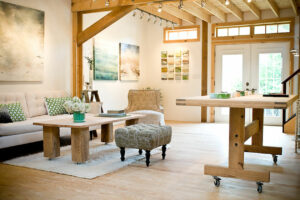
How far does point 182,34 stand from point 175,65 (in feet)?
2.81

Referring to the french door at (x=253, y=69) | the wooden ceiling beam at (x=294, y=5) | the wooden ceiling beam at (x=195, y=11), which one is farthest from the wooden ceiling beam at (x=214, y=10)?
the wooden ceiling beam at (x=294, y=5)

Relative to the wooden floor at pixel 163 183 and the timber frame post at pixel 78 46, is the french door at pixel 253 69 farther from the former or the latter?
the timber frame post at pixel 78 46

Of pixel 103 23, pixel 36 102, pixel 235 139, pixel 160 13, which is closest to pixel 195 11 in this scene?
pixel 160 13

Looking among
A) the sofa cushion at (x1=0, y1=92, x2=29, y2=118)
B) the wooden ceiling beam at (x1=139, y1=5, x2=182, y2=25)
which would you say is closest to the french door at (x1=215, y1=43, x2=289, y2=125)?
the wooden ceiling beam at (x1=139, y1=5, x2=182, y2=25)

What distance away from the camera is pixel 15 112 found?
4.90 m

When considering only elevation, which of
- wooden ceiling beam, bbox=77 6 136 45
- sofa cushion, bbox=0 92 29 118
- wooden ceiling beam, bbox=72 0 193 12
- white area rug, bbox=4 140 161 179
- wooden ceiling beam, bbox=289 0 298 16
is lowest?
white area rug, bbox=4 140 161 179

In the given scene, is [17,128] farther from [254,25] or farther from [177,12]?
[254,25]

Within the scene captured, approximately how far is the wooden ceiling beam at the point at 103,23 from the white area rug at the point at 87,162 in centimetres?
252

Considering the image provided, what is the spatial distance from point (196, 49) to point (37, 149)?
516 cm

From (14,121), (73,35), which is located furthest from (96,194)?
(73,35)

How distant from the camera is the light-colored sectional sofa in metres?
4.36

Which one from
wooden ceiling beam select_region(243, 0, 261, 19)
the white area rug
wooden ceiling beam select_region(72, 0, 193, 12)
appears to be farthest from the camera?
wooden ceiling beam select_region(243, 0, 261, 19)

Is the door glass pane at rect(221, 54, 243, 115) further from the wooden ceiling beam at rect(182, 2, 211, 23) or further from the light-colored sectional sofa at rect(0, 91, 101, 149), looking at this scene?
the light-colored sectional sofa at rect(0, 91, 101, 149)

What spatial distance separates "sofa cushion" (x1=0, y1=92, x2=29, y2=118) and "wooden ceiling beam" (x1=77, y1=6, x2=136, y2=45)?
1.79 m
